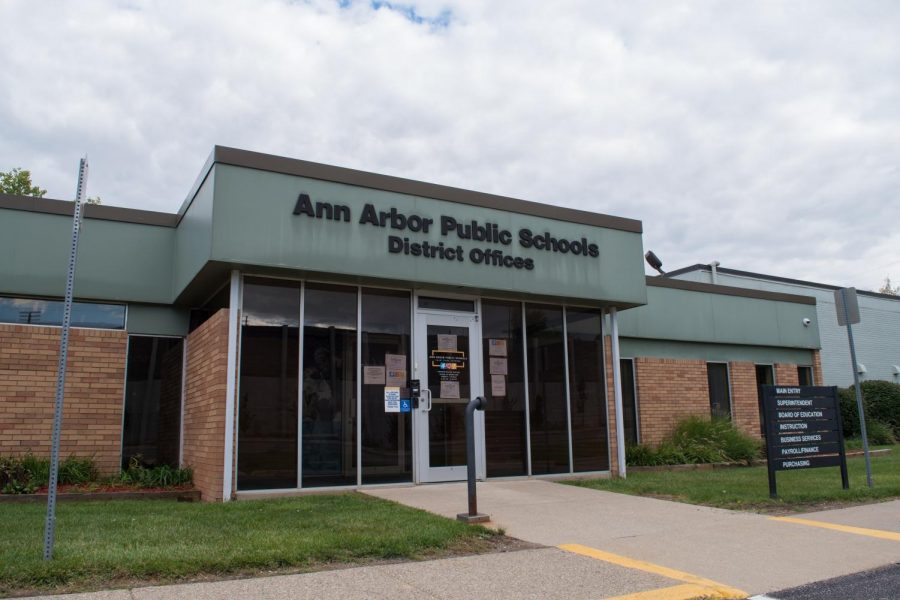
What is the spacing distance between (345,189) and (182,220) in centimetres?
283

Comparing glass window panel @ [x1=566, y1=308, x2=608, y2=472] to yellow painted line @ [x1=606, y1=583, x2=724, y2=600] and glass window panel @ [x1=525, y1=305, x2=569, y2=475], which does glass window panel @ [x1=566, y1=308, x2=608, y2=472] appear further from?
yellow painted line @ [x1=606, y1=583, x2=724, y2=600]

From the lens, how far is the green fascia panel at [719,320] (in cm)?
1606

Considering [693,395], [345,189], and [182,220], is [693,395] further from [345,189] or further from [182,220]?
[182,220]

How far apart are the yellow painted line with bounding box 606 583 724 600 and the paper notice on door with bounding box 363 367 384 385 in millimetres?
6049

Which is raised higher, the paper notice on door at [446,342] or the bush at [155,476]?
the paper notice on door at [446,342]

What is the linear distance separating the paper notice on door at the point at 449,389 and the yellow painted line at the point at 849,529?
4.81 m

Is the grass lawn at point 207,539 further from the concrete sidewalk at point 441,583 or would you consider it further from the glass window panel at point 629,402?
the glass window panel at point 629,402

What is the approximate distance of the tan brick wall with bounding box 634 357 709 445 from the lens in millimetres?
15602

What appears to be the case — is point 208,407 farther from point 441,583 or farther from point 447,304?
point 441,583

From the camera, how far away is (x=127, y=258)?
37.1 feet

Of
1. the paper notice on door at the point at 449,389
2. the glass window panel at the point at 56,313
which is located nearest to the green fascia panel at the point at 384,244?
the glass window panel at the point at 56,313

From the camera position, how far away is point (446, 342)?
11398mm

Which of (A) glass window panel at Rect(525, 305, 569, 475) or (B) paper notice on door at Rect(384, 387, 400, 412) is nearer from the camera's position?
(B) paper notice on door at Rect(384, 387, 400, 412)

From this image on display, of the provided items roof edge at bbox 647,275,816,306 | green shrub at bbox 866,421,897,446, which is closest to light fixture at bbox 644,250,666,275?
roof edge at bbox 647,275,816,306
